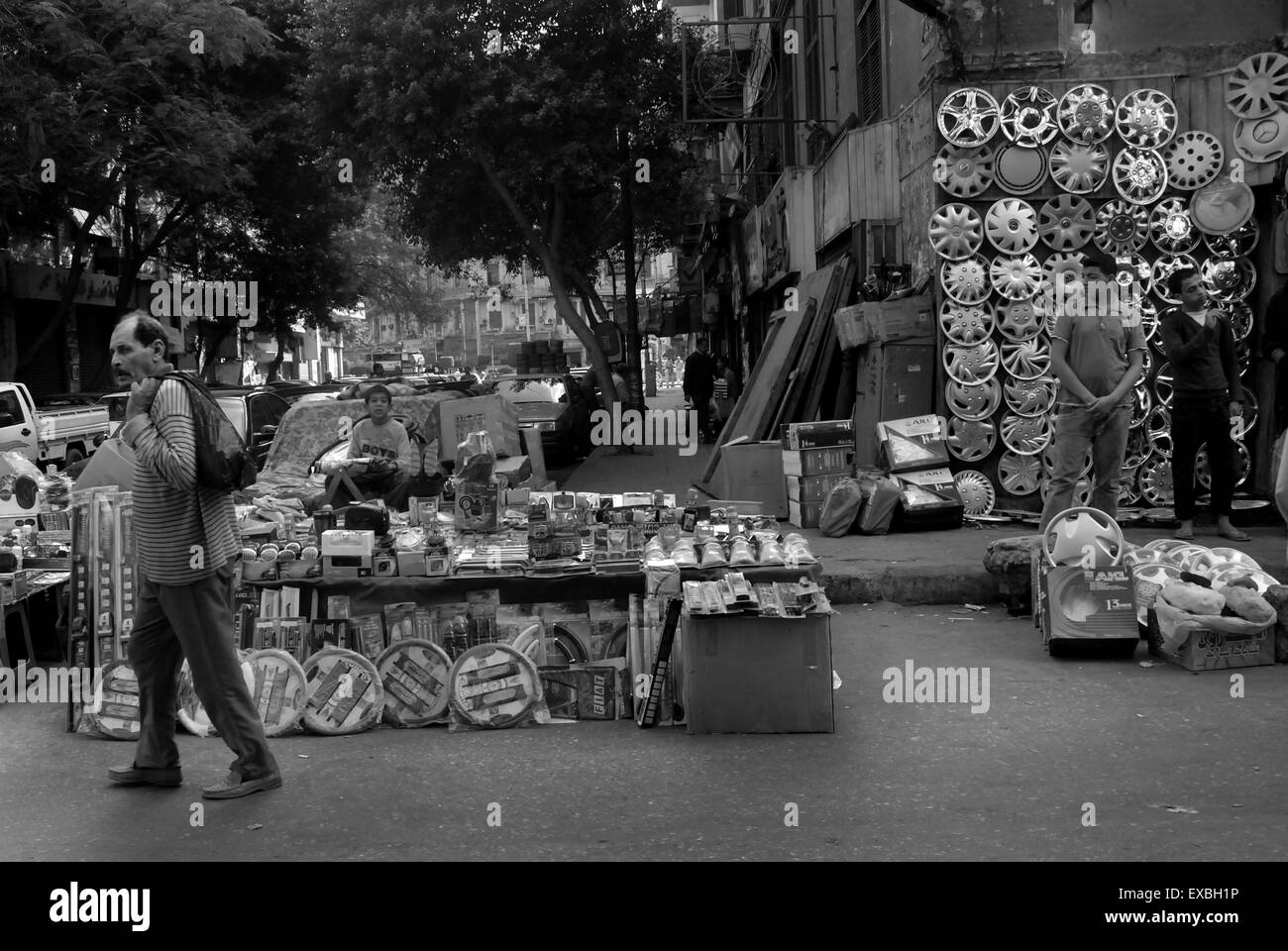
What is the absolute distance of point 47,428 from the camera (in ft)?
71.9

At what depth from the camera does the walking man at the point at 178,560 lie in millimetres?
5375

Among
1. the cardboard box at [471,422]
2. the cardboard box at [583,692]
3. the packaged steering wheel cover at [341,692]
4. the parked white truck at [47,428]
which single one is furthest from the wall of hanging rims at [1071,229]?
the parked white truck at [47,428]

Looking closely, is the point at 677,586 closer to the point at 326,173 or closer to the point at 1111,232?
the point at 1111,232

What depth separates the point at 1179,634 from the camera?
730 centimetres

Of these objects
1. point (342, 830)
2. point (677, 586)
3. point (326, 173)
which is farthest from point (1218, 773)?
point (326, 173)

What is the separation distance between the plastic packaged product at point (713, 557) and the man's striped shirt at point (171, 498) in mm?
2464

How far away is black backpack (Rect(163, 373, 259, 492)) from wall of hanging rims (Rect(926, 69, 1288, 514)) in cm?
791

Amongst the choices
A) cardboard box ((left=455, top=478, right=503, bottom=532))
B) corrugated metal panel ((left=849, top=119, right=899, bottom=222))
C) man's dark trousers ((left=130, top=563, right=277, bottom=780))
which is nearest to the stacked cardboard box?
corrugated metal panel ((left=849, top=119, right=899, bottom=222))

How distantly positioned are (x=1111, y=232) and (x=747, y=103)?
19910 mm

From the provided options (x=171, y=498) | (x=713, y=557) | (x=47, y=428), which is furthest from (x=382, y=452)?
(x=47, y=428)

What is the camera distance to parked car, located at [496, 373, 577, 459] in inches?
855

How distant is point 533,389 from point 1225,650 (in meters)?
16.7

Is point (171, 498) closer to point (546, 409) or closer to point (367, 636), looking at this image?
point (367, 636)

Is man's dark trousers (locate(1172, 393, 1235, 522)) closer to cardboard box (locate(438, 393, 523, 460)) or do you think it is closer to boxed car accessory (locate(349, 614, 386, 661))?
boxed car accessory (locate(349, 614, 386, 661))
